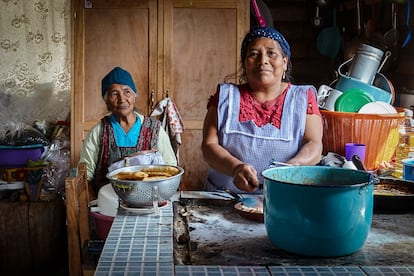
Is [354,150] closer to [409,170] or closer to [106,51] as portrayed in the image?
[409,170]

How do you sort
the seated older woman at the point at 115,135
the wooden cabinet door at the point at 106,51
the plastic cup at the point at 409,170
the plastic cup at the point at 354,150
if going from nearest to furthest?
the plastic cup at the point at 409,170 < the plastic cup at the point at 354,150 < the seated older woman at the point at 115,135 < the wooden cabinet door at the point at 106,51

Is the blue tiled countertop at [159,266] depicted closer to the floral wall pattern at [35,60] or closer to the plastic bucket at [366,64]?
the plastic bucket at [366,64]

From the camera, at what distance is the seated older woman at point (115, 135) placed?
9.05 feet

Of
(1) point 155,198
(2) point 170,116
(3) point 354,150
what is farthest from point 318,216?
(2) point 170,116

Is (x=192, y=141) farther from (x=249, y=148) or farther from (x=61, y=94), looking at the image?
(x=249, y=148)

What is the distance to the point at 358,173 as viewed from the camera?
122cm

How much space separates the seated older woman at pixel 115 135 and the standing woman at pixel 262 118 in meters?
A: 0.85

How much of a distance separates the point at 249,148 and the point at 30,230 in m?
2.10

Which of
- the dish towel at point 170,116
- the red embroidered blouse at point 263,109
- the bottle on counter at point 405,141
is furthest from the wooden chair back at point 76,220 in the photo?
the dish towel at point 170,116

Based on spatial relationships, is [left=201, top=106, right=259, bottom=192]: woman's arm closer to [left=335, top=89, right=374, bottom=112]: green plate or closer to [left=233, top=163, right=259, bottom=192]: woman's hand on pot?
[left=233, top=163, right=259, bottom=192]: woman's hand on pot

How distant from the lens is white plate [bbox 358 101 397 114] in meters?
2.36

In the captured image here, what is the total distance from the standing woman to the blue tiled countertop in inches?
29.1

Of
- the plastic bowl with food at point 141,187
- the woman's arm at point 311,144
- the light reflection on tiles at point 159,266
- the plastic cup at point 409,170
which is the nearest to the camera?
the light reflection on tiles at point 159,266

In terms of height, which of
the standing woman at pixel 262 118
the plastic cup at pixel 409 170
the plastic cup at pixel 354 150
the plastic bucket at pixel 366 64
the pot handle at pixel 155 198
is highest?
the plastic bucket at pixel 366 64
